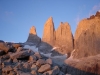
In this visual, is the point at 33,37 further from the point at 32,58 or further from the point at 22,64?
the point at 22,64

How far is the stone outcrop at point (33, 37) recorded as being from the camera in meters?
96.7

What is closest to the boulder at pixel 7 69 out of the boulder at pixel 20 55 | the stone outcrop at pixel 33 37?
the boulder at pixel 20 55

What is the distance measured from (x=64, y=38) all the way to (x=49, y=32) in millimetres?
10045

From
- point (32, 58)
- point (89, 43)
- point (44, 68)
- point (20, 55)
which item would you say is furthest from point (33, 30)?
point (44, 68)

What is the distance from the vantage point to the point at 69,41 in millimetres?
86500

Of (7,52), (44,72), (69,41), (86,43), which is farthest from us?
(69,41)

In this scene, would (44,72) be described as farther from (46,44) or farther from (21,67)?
(46,44)

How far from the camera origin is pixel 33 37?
98.7 metres

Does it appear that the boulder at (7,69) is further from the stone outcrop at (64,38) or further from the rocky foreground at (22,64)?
the stone outcrop at (64,38)

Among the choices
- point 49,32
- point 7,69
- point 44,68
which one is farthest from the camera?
point 49,32

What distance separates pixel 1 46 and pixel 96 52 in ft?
103

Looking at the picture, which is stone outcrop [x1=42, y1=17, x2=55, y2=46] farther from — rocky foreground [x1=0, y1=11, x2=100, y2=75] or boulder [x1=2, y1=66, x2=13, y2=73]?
boulder [x1=2, y1=66, x2=13, y2=73]

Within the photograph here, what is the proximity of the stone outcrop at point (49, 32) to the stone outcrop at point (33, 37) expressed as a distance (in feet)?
11.2

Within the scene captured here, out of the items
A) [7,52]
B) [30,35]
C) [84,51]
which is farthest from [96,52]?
[30,35]
